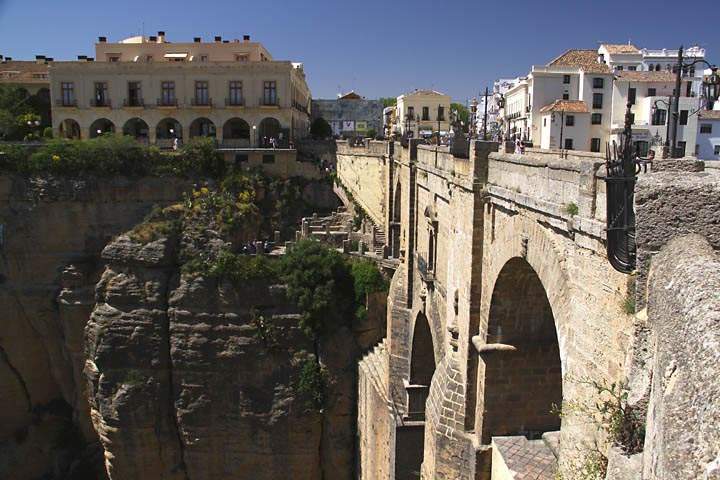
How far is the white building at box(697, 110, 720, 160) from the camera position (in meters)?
26.0

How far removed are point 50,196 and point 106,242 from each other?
3.53 meters

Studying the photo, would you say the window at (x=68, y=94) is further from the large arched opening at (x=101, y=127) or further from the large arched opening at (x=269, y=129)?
the large arched opening at (x=269, y=129)

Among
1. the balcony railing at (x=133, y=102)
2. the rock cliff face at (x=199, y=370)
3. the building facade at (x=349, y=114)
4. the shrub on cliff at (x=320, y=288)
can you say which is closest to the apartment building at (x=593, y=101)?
the shrub on cliff at (x=320, y=288)

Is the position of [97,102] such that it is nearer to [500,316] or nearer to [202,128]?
[202,128]

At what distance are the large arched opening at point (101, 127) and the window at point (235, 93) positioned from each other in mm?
7700

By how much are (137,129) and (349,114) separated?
30.8 m

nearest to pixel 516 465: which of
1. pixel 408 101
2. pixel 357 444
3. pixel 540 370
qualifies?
pixel 540 370

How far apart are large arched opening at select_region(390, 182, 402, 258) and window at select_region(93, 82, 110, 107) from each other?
72.3 ft

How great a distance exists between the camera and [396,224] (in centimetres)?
2519

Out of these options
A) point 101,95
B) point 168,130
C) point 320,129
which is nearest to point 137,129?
point 168,130

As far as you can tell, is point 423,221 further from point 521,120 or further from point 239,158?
point 521,120

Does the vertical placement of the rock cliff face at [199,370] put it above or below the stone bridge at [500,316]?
below

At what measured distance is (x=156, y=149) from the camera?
32656 mm

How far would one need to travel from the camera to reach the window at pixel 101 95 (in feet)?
125
